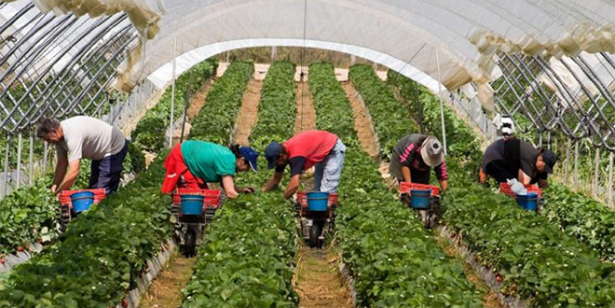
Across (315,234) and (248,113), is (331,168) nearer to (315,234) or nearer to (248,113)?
(315,234)

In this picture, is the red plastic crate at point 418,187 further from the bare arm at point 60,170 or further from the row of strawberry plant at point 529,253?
the bare arm at point 60,170

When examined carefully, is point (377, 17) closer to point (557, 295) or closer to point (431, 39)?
point (431, 39)

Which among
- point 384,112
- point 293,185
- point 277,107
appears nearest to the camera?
point 293,185

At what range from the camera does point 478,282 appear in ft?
31.8

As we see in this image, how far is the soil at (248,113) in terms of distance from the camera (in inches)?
899

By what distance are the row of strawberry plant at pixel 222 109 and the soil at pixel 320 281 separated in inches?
326

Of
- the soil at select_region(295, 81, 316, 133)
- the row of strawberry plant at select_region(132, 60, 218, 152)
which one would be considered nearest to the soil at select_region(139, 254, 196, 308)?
the row of strawberry plant at select_region(132, 60, 218, 152)

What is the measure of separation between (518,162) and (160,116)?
38.4 feet

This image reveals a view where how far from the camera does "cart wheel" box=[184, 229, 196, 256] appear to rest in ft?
34.2

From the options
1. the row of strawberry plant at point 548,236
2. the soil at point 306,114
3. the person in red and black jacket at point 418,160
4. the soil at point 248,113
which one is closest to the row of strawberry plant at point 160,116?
the soil at point 248,113

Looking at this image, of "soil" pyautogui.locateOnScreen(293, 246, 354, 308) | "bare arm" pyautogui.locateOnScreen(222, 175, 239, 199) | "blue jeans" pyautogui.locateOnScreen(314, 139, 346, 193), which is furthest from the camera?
"blue jeans" pyautogui.locateOnScreen(314, 139, 346, 193)

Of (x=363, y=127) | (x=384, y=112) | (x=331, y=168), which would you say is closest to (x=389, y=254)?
(x=331, y=168)

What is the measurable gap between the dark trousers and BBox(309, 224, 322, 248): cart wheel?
2.04 m

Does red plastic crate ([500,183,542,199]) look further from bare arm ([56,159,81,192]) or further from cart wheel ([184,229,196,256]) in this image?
bare arm ([56,159,81,192])
